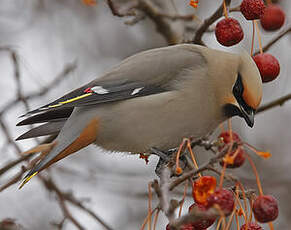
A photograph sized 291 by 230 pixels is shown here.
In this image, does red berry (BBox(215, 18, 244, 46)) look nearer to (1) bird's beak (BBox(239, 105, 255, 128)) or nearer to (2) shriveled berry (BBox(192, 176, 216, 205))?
(1) bird's beak (BBox(239, 105, 255, 128))

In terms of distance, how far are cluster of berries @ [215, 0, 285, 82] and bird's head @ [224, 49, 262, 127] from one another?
0.17 feet

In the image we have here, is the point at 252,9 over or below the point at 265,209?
over

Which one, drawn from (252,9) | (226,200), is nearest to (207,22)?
(252,9)

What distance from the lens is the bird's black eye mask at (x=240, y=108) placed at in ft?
8.98

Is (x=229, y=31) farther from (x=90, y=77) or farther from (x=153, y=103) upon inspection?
(x=90, y=77)

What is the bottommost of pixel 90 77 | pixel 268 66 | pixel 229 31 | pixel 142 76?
pixel 90 77

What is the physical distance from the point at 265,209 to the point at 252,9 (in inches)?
40.6

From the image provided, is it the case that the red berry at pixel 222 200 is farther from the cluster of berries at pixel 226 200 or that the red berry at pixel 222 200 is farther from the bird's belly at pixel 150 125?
the bird's belly at pixel 150 125

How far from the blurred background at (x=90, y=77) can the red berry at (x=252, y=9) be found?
7.17 ft

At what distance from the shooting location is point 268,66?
2.62 m

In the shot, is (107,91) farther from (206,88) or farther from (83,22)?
(83,22)

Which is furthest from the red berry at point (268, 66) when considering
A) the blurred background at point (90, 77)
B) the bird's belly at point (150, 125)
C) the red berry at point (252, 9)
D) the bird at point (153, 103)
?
the blurred background at point (90, 77)

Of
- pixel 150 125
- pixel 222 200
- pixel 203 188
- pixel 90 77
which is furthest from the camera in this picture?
pixel 90 77

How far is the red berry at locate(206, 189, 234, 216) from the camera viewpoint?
176cm
